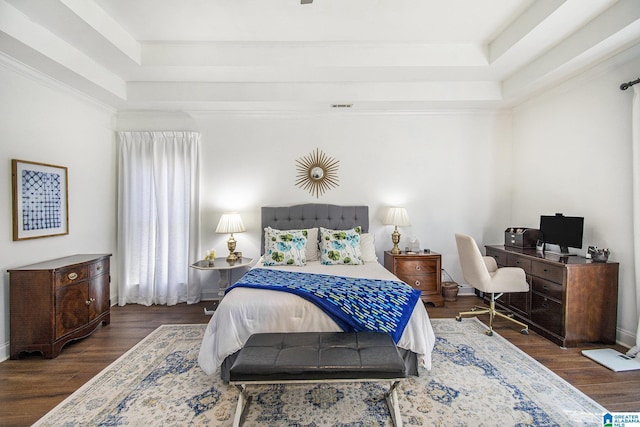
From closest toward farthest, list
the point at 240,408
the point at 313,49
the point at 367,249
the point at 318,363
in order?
the point at 318,363
the point at 240,408
the point at 313,49
the point at 367,249

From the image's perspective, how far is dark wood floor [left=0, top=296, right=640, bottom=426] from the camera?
213 centimetres

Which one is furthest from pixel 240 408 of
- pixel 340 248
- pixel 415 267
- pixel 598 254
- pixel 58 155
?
pixel 598 254

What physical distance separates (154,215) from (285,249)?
82.1 inches

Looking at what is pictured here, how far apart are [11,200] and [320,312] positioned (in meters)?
3.04

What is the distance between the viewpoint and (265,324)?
239cm

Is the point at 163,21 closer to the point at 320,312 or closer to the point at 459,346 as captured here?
the point at 320,312

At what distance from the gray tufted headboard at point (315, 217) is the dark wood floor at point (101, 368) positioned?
1.60 m

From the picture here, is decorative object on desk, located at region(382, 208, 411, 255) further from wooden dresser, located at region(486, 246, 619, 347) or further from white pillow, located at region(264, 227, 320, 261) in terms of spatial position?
wooden dresser, located at region(486, 246, 619, 347)

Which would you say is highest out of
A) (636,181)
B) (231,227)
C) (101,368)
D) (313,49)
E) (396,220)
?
(313,49)

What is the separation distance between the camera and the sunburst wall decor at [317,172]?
4.55 meters

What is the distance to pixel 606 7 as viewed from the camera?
2.56 metres

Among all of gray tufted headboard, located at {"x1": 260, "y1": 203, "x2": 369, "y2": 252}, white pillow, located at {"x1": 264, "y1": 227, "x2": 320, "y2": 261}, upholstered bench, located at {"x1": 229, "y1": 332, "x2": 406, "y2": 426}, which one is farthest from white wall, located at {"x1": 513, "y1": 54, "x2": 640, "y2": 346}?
white pillow, located at {"x1": 264, "y1": 227, "x2": 320, "y2": 261}

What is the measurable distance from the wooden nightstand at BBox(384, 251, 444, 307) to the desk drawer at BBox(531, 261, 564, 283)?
1096mm

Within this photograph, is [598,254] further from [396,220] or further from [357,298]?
[357,298]
